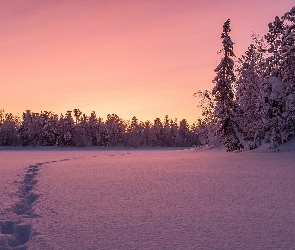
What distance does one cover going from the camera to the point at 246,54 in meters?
36.7

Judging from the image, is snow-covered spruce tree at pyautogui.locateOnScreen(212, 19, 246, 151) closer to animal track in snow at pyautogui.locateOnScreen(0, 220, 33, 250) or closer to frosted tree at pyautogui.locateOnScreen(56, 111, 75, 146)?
animal track in snow at pyautogui.locateOnScreen(0, 220, 33, 250)

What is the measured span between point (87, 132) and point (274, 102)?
88.0 m

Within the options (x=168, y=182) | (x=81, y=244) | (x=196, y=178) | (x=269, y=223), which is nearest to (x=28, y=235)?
(x=81, y=244)

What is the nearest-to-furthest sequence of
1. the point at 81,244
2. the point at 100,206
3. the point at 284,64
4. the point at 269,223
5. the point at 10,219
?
1. the point at 81,244
2. the point at 269,223
3. the point at 10,219
4. the point at 100,206
5. the point at 284,64

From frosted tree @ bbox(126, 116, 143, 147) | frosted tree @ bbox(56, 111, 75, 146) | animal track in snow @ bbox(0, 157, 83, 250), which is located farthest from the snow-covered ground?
frosted tree @ bbox(126, 116, 143, 147)

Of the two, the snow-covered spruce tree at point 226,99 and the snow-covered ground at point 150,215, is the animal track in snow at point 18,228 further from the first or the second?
the snow-covered spruce tree at point 226,99

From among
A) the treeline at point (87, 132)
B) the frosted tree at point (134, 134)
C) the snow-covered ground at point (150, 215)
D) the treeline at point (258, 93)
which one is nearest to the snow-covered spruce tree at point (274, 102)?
the treeline at point (258, 93)

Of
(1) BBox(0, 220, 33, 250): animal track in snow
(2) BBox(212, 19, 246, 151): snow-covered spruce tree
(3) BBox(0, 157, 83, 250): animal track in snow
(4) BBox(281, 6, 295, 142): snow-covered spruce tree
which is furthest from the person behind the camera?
(2) BBox(212, 19, 246, 151): snow-covered spruce tree

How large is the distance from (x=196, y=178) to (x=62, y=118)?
94.6 m

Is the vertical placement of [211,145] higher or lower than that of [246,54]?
lower

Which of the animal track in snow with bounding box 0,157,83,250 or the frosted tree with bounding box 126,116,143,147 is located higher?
the frosted tree with bounding box 126,116,143,147

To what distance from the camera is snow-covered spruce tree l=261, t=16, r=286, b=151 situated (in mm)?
28766

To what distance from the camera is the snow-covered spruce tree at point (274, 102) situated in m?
28.8

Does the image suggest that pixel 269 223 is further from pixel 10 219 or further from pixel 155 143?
pixel 155 143
